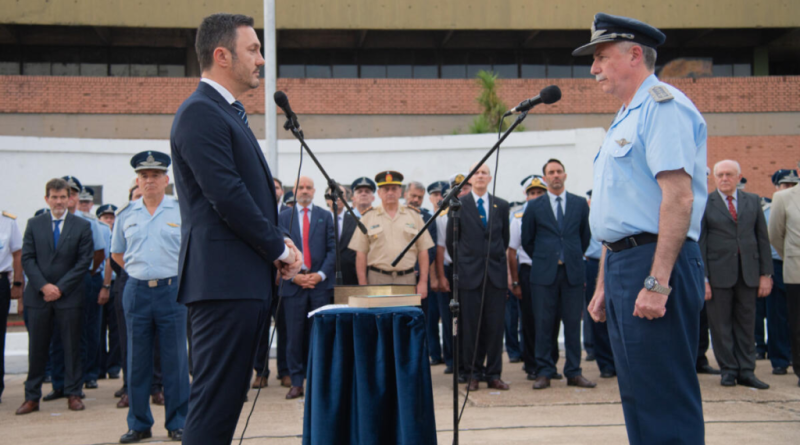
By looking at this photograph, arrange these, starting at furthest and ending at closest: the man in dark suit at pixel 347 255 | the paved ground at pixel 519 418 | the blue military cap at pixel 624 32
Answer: the man in dark suit at pixel 347 255 < the paved ground at pixel 519 418 < the blue military cap at pixel 624 32

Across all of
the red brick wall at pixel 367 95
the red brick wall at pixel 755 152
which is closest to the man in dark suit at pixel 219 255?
the red brick wall at pixel 367 95

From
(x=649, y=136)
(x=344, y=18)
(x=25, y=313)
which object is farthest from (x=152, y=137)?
(x=649, y=136)

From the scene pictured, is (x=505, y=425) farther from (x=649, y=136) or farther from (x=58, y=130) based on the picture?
(x=58, y=130)

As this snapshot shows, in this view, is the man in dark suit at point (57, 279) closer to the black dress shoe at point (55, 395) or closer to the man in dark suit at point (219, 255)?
the black dress shoe at point (55, 395)

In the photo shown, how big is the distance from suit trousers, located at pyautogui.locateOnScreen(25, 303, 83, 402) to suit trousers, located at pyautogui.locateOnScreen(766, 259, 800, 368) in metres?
7.17

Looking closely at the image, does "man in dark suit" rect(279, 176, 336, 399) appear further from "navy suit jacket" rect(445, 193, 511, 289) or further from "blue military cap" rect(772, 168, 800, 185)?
"blue military cap" rect(772, 168, 800, 185)

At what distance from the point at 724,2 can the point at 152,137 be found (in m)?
17.0

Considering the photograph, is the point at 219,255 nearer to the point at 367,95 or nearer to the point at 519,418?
the point at 519,418

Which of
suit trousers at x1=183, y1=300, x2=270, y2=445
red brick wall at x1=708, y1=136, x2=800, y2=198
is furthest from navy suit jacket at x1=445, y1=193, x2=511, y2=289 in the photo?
red brick wall at x1=708, y1=136, x2=800, y2=198

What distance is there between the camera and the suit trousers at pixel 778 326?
7.41 meters

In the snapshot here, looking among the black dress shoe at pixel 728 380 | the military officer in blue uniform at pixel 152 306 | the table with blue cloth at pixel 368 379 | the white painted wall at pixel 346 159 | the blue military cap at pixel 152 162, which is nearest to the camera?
the table with blue cloth at pixel 368 379

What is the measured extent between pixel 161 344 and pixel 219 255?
8.96 ft

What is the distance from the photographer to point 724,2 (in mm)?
20188

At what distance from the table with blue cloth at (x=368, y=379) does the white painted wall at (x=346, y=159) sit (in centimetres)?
1033
